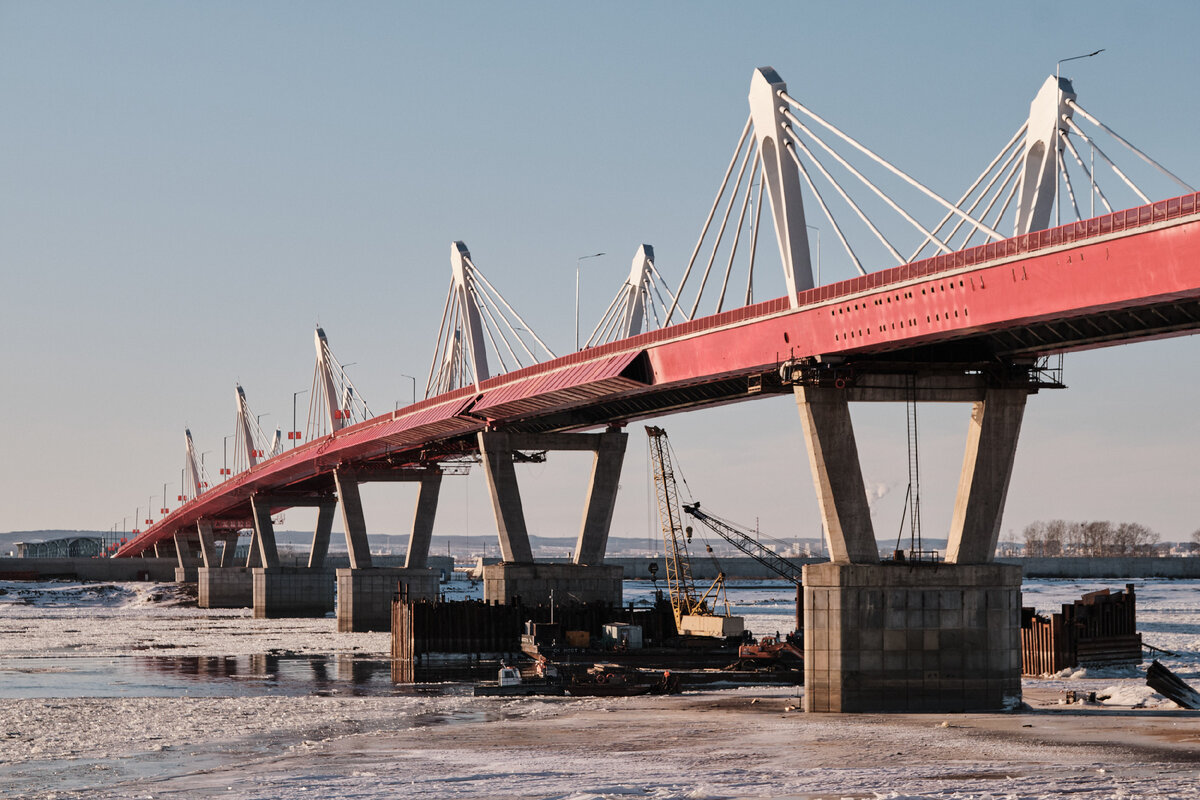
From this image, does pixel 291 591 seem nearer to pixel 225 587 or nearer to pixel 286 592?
pixel 286 592

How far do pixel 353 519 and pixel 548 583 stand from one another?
1563 inches

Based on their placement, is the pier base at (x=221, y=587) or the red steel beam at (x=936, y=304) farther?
the pier base at (x=221, y=587)

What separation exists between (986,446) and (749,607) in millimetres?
109738

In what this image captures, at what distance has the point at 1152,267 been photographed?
35.5 meters

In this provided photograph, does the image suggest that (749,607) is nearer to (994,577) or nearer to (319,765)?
(994,577)

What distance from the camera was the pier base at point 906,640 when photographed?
152 ft

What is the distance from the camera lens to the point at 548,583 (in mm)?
83250

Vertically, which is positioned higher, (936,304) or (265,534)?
(936,304)

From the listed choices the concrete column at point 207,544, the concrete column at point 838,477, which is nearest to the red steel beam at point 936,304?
the concrete column at point 838,477

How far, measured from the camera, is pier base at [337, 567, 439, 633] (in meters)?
110

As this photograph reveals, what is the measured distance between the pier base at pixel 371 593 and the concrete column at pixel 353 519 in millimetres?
5214

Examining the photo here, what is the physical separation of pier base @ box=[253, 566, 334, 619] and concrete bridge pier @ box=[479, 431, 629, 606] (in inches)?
2236

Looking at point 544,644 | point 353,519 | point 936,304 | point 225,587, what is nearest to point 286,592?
point 353,519

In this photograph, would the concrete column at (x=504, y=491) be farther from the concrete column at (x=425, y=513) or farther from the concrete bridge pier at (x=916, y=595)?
the concrete bridge pier at (x=916, y=595)
